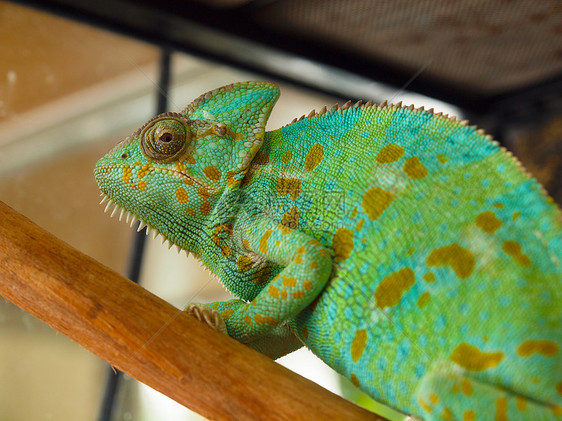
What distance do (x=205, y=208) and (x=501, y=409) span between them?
794mm

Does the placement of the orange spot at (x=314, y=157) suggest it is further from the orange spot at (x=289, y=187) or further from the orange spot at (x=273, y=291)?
the orange spot at (x=273, y=291)

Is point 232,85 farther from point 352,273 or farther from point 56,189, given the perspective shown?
point 56,189

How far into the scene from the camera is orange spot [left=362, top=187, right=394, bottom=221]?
1.23m

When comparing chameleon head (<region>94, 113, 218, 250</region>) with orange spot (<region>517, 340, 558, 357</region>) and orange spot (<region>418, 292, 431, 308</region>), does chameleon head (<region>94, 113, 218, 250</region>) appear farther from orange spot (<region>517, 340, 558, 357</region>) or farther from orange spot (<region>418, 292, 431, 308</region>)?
orange spot (<region>517, 340, 558, 357</region>)

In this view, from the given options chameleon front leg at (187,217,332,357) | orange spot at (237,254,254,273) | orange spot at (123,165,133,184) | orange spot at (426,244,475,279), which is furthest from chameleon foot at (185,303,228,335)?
orange spot at (426,244,475,279)

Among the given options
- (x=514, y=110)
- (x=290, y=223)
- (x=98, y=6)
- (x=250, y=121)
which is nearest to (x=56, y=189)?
(x=98, y=6)

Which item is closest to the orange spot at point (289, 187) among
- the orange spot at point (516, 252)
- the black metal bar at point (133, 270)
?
the orange spot at point (516, 252)

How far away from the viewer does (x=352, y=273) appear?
1.22 metres

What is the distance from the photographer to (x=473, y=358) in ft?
3.49

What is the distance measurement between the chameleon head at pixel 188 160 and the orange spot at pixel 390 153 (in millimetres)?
310

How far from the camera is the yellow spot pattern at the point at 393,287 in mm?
1146

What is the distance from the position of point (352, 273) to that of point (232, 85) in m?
0.60

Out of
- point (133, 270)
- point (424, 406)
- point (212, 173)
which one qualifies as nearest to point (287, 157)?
point (212, 173)

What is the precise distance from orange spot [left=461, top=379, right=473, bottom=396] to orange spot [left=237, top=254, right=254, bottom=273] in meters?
0.57
